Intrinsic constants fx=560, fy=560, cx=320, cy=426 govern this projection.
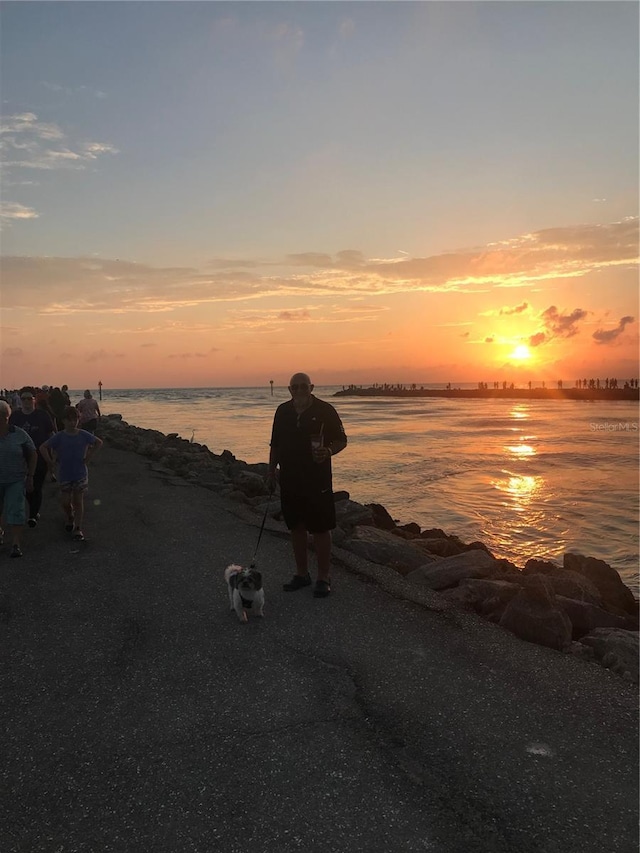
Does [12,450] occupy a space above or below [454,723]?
above

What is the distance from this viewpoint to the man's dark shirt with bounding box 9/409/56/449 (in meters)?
9.16

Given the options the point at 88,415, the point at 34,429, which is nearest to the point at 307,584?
the point at 34,429

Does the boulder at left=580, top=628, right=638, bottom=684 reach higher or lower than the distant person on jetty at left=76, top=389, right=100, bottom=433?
lower

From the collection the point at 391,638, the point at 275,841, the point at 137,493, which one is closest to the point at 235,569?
the point at 391,638

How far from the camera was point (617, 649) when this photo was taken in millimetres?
5199

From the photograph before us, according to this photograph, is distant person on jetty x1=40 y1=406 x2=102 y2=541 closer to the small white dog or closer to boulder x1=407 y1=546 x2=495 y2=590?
the small white dog

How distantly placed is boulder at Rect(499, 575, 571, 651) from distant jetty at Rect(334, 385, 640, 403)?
319ft

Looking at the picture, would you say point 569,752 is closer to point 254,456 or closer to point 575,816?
point 575,816

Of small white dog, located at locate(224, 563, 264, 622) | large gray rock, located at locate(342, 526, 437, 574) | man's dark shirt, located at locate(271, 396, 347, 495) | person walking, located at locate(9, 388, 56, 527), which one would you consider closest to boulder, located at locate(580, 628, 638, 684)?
large gray rock, located at locate(342, 526, 437, 574)

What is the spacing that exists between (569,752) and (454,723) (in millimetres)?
743

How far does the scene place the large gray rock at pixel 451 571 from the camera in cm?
711

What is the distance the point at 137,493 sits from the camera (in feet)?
40.0

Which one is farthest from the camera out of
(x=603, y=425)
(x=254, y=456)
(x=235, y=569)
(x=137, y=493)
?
(x=603, y=425)

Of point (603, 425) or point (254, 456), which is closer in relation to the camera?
point (254, 456)
